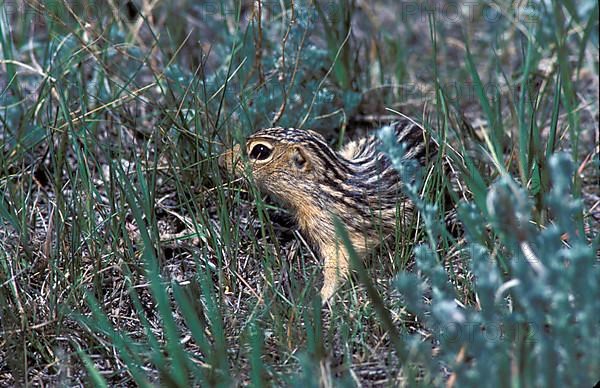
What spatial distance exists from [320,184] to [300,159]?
157mm

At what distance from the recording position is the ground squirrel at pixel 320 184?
4.50 metres

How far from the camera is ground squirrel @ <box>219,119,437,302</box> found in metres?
4.50

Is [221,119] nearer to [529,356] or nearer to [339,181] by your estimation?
[339,181]

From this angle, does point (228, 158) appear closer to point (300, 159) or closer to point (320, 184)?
point (300, 159)

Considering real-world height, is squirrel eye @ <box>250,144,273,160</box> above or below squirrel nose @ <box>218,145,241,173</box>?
above

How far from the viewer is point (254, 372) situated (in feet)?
9.61

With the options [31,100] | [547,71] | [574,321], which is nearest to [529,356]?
[574,321]

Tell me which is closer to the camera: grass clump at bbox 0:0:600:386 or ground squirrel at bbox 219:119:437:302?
grass clump at bbox 0:0:600:386

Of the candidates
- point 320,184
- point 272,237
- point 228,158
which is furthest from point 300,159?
point 272,237

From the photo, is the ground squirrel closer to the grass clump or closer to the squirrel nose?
the squirrel nose

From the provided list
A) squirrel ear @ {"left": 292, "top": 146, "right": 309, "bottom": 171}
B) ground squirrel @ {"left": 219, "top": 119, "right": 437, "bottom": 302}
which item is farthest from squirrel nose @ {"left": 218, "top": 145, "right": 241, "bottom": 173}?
squirrel ear @ {"left": 292, "top": 146, "right": 309, "bottom": 171}

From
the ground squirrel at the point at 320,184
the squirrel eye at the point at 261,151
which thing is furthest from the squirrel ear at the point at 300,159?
the squirrel eye at the point at 261,151

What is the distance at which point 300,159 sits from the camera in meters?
4.56

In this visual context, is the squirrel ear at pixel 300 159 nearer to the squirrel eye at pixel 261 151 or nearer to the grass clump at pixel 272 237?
the squirrel eye at pixel 261 151
